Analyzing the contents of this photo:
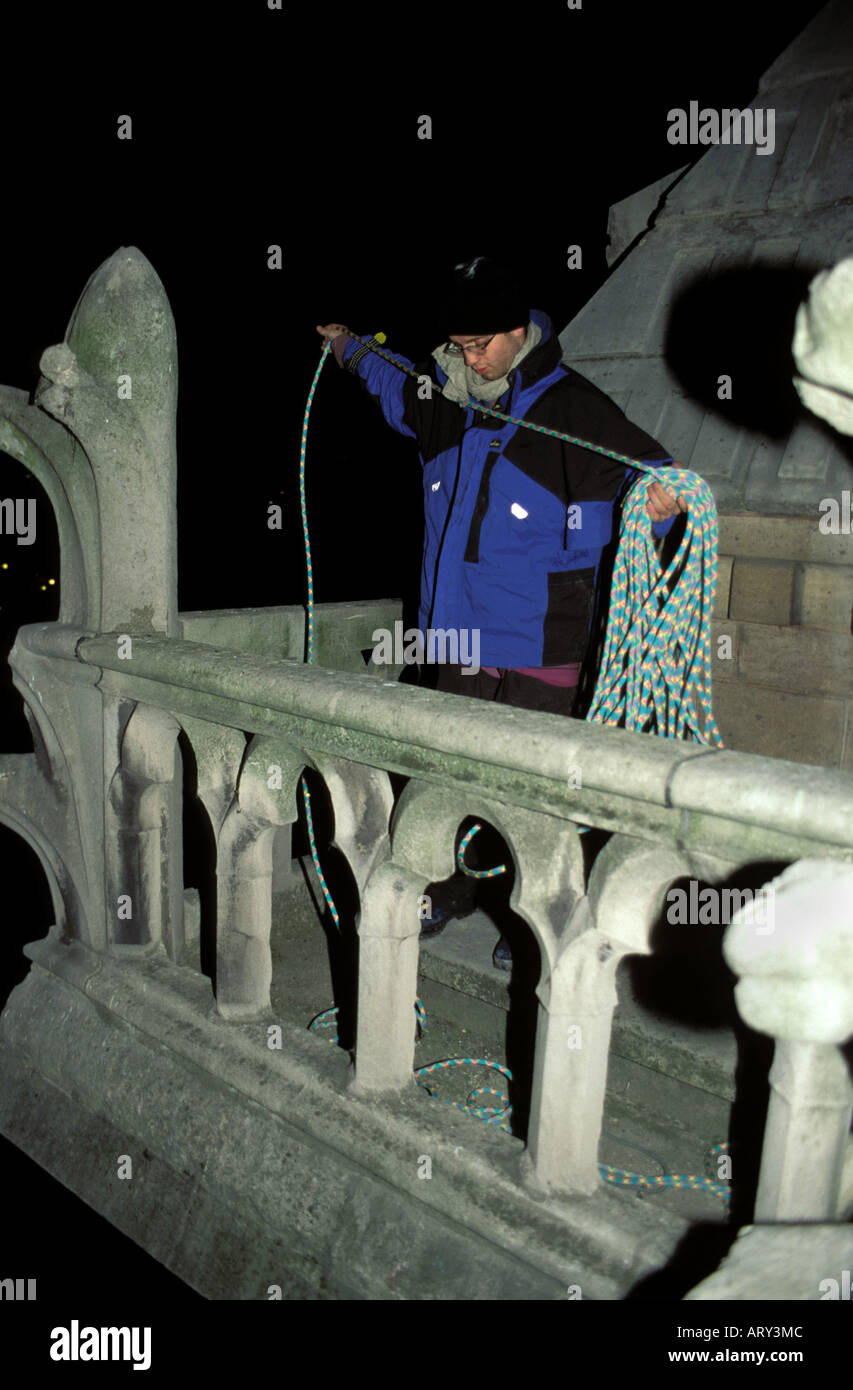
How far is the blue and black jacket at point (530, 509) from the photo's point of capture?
8.39 ft

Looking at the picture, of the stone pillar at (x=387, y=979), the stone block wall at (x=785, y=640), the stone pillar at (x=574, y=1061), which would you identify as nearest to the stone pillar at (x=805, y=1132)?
the stone pillar at (x=574, y=1061)

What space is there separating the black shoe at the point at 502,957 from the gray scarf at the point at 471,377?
161 cm

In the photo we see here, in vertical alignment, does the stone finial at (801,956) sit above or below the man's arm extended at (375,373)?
below

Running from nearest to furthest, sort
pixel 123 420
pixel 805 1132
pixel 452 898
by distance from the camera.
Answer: pixel 805 1132 < pixel 123 420 < pixel 452 898

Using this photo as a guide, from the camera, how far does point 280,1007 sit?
3.00 metres

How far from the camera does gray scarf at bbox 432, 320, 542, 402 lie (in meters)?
2.65

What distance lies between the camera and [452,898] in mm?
3215

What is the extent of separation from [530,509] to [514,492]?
62 mm

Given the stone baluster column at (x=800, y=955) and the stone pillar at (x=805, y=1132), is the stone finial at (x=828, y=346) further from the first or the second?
the stone pillar at (x=805, y=1132)

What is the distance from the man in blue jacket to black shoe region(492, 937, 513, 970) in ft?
2.50

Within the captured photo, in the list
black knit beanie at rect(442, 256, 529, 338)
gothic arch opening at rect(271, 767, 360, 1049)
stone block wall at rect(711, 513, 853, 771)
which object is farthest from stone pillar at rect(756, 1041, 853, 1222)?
stone block wall at rect(711, 513, 853, 771)

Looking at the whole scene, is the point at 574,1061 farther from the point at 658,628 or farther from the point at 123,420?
the point at 123,420

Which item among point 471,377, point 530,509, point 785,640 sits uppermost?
point 471,377

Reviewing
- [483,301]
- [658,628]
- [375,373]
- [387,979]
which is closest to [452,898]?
[387,979]
